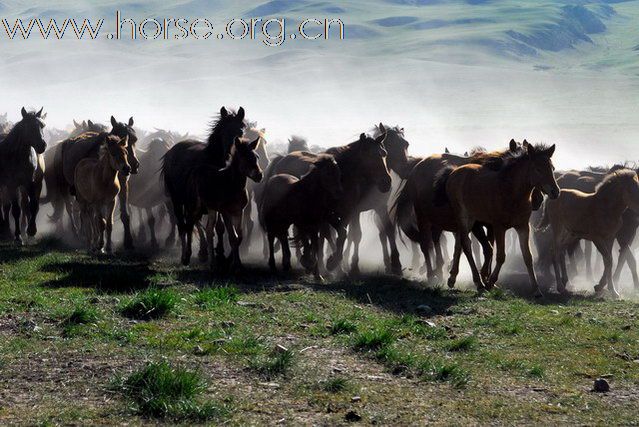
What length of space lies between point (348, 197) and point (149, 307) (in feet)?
21.4

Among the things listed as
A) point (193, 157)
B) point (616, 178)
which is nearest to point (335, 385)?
point (193, 157)

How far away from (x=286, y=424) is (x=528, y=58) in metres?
162

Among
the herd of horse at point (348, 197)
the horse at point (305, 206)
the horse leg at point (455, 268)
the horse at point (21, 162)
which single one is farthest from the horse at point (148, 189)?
the horse leg at point (455, 268)

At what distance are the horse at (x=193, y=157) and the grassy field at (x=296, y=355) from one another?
2825 millimetres

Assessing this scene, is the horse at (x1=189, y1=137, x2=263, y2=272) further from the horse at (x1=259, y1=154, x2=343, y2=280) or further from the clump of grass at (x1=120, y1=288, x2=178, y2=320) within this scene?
the clump of grass at (x1=120, y1=288, x2=178, y2=320)

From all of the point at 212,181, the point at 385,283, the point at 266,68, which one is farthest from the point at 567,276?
the point at 266,68

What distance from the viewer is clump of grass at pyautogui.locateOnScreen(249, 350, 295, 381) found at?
8.61m

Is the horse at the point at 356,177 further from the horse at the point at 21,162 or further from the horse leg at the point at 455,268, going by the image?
the horse at the point at 21,162

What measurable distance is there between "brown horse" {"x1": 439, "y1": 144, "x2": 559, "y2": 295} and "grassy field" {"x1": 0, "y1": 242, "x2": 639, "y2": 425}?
141 cm

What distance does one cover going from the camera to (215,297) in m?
11.9

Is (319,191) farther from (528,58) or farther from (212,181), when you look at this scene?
(528,58)

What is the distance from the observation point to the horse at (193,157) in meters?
16.0

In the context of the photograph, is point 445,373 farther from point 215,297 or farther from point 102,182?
point 102,182

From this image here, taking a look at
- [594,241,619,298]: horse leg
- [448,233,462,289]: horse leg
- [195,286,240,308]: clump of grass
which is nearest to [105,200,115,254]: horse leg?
[195,286,240,308]: clump of grass
